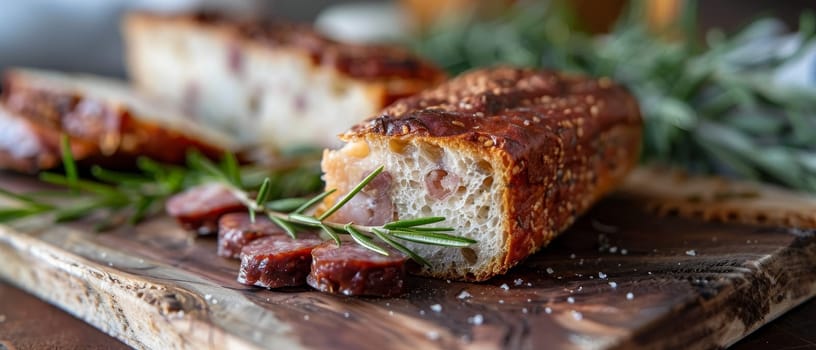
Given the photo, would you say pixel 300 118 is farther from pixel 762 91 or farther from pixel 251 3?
pixel 251 3

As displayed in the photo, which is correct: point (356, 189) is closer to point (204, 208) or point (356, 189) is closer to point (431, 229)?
point (431, 229)

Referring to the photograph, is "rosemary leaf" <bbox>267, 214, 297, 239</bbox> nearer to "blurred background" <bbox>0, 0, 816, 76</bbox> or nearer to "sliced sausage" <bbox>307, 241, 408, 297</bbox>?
"sliced sausage" <bbox>307, 241, 408, 297</bbox>

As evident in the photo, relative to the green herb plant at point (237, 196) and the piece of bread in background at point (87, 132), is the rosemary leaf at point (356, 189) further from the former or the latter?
the piece of bread in background at point (87, 132)

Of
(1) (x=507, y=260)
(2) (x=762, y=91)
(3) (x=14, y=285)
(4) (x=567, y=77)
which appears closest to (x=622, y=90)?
(4) (x=567, y=77)

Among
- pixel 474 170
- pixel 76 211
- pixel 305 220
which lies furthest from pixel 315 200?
pixel 76 211

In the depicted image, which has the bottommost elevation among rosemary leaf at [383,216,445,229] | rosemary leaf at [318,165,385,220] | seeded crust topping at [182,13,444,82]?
rosemary leaf at [383,216,445,229]

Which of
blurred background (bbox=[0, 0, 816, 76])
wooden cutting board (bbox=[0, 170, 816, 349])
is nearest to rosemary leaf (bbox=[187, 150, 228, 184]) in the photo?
wooden cutting board (bbox=[0, 170, 816, 349])

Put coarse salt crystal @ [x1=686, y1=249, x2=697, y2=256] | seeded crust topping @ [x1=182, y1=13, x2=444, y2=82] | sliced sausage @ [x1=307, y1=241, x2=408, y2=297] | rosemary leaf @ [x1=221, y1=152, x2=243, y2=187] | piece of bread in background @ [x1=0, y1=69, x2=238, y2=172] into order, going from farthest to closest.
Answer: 1. seeded crust topping @ [x1=182, y1=13, x2=444, y2=82]
2. piece of bread in background @ [x1=0, y1=69, x2=238, y2=172]
3. rosemary leaf @ [x1=221, y1=152, x2=243, y2=187]
4. coarse salt crystal @ [x1=686, y1=249, x2=697, y2=256]
5. sliced sausage @ [x1=307, y1=241, x2=408, y2=297]

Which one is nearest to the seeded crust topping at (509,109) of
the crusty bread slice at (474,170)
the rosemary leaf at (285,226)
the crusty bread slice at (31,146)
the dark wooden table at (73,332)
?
the crusty bread slice at (474,170)
